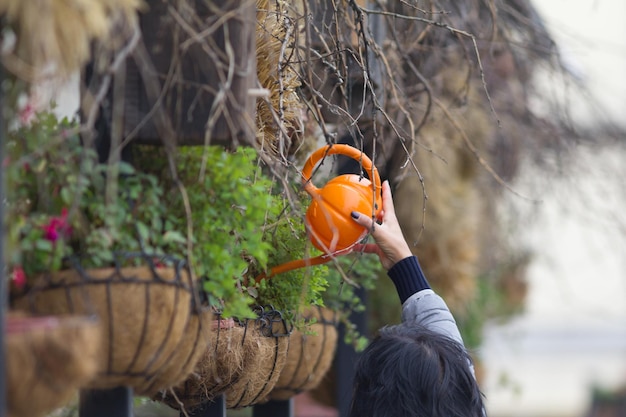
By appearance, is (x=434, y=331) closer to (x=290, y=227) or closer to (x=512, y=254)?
(x=290, y=227)

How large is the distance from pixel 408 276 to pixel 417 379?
20cm

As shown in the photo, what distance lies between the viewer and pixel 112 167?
39.1 inches

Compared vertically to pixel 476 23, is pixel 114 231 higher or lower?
lower

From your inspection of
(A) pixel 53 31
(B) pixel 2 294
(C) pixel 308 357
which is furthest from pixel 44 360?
(C) pixel 308 357

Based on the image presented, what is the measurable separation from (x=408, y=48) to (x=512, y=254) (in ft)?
8.03

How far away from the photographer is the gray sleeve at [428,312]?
1.59 metres

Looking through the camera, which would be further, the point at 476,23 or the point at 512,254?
the point at 512,254

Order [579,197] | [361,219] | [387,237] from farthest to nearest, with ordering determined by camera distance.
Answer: [579,197] → [387,237] → [361,219]

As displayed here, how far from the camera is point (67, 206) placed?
99 cm

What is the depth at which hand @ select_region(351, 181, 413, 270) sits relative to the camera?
148 centimetres

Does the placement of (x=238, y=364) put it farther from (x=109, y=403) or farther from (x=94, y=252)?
(x=94, y=252)

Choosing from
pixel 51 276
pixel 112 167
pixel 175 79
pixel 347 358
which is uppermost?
pixel 175 79

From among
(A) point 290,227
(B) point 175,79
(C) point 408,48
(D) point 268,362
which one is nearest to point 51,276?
(B) point 175,79

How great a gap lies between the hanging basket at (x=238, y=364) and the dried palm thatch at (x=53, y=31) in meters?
0.63
